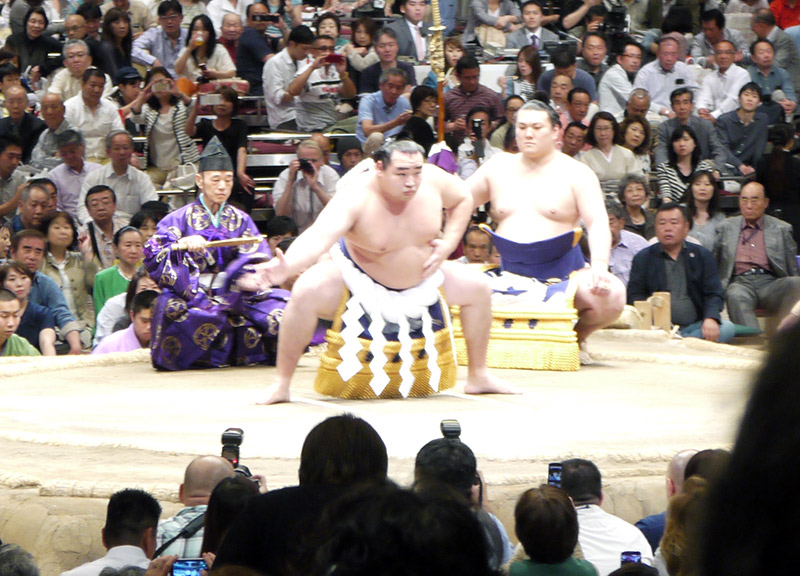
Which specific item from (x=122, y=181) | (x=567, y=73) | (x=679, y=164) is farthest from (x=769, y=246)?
(x=122, y=181)

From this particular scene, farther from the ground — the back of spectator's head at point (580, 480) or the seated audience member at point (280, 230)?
the back of spectator's head at point (580, 480)

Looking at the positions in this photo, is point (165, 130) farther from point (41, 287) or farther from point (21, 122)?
point (41, 287)

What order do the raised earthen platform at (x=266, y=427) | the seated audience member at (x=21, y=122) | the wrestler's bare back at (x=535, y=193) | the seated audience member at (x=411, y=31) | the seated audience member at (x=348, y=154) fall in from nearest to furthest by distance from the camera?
the raised earthen platform at (x=266, y=427), the wrestler's bare back at (x=535, y=193), the seated audience member at (x=348, y=154), the seated audience member at (x=21, y=122), the seated audience member at (x=411, y=31)

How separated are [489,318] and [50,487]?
162cm

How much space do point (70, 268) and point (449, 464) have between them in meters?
3.69

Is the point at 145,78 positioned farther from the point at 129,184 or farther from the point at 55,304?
the point at 55,304

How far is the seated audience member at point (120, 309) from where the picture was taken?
484 centimetres

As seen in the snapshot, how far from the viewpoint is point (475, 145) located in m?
6.41

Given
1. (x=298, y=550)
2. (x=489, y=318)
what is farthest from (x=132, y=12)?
(x=298, y=550)

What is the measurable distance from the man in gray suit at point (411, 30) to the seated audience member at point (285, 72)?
964 mm

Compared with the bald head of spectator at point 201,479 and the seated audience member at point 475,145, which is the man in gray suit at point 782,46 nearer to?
the seated audience member at point 475,145

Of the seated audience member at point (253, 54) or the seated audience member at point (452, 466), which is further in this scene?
the seated audience member at point (253, 54)

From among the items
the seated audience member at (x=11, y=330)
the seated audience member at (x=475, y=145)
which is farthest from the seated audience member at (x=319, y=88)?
the seated audience member at (x=11, y=330)

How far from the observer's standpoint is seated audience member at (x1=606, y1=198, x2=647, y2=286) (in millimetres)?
5703
